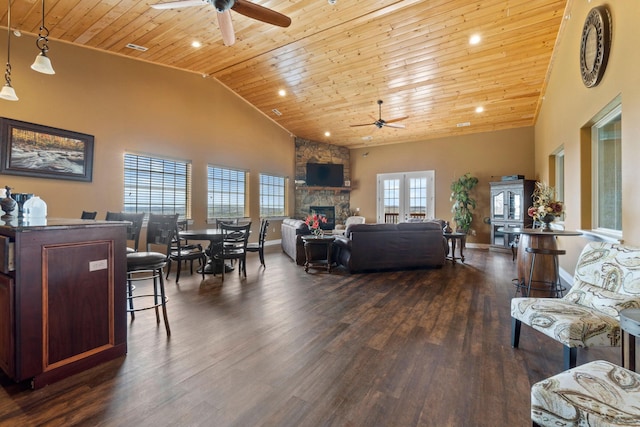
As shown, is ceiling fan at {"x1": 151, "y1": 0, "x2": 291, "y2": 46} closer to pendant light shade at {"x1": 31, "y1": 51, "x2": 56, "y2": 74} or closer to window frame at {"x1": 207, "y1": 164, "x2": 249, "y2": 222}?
pendant light shade at {"x1": 31, "y1": 51, "x2": 56, "y2": 74}

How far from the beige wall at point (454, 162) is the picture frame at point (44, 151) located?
7443 mm

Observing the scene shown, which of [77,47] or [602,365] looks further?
[77,47]

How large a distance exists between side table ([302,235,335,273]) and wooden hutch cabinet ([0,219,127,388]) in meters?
3.18

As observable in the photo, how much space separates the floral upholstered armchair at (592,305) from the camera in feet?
5.89

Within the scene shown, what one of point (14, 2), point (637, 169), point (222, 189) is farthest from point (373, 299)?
point (14, 2)

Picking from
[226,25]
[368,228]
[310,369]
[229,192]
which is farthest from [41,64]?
[368,228]

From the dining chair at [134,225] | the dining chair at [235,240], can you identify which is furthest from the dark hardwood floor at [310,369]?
the dining chair at [235,240]

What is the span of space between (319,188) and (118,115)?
5592mm

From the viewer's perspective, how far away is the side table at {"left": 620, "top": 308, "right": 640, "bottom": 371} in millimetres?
1283

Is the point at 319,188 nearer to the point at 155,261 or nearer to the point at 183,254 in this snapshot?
the point at 183,254

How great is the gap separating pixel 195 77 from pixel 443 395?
7036 millimetres

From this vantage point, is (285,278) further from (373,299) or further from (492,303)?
(492,303)

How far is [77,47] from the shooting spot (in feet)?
15.4

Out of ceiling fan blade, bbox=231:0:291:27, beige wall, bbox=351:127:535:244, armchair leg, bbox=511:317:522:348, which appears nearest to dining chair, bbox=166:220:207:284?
ceiling fan blade, bbox=231:0:291:27
